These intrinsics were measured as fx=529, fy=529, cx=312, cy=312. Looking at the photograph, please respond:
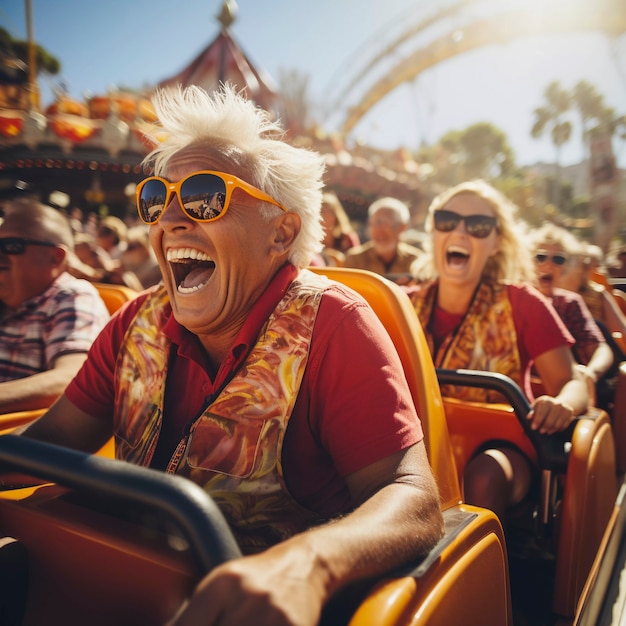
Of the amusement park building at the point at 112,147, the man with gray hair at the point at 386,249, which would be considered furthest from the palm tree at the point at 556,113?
the man with gray hair at the point at 386,249

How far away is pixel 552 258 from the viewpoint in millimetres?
3330

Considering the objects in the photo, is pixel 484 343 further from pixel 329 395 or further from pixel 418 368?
pixel 329 395

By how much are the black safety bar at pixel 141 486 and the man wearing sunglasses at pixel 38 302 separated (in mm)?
1225

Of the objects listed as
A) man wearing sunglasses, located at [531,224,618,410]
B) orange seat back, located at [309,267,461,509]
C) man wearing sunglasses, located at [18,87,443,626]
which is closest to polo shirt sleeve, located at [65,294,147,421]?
man wearing sunglasses, located at [18,87,443,626]

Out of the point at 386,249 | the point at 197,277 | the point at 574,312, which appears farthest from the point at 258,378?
the point at 386,249

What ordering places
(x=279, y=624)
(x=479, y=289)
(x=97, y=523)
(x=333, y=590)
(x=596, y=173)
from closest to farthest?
(x=279, y=624)
(x=333, y=590)
(x=97, y=523)
(x=479, y=289)
(x=596, y=173)

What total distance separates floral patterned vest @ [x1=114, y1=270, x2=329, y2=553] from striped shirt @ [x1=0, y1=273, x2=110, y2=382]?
1017 millimetres

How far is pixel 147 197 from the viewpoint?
1321 millimetres

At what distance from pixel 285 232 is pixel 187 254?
26 cm

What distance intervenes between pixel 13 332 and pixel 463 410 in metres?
1.79

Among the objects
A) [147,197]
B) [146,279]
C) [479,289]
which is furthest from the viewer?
[146,279]

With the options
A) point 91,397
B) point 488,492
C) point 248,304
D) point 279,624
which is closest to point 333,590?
point 279,624

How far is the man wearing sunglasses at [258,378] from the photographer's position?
93 centimetres

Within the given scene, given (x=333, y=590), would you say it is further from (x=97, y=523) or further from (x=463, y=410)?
(x=463, y=410)
